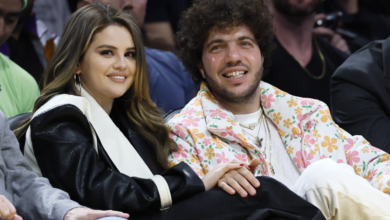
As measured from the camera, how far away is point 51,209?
1.92 meters

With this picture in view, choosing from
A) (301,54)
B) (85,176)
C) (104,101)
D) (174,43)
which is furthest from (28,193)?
(301,54)

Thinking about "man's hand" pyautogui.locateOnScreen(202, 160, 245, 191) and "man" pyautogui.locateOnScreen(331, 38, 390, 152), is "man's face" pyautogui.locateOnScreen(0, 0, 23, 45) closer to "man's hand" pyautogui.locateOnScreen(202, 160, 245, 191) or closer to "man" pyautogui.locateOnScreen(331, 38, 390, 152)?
"man's hand" pyautogui.locateOnScreen(202, 160, 245, 191)

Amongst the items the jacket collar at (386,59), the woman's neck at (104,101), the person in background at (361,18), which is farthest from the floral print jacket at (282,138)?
the person in background at (361,18)

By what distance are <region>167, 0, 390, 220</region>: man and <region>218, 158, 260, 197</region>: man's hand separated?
0.98 ft

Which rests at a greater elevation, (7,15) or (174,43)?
(7,15)

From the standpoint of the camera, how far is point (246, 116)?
277cm

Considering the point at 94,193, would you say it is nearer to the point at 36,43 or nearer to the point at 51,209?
the point at 51,209

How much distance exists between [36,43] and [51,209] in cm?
181

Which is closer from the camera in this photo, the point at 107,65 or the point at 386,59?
the point at 107,65

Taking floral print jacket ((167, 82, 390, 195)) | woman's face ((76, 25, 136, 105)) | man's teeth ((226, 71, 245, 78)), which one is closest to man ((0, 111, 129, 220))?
woman's face ((76, 25, 136, 105))

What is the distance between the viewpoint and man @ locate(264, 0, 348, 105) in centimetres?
374

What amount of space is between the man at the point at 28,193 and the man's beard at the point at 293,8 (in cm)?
224

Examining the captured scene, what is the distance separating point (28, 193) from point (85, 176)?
184mm

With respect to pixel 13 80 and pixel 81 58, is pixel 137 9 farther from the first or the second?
pixel 81 58
